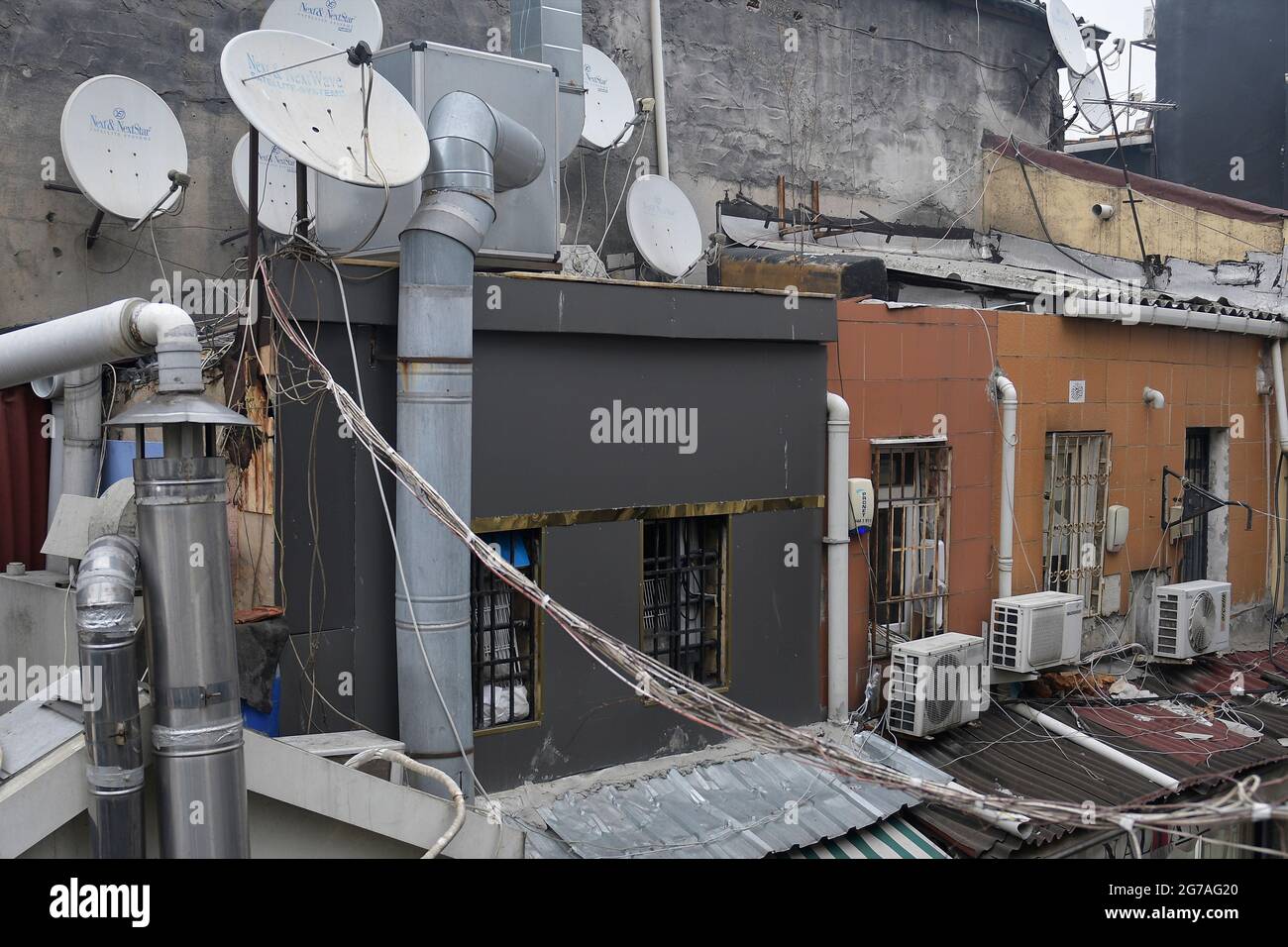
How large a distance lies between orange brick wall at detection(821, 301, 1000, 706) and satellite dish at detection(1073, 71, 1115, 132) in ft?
36.5

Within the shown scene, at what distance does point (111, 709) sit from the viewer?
196 inches

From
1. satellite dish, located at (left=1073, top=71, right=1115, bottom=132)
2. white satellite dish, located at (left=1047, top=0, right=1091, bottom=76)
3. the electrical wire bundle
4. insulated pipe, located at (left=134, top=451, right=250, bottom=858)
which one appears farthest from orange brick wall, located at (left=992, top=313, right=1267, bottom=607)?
insulated pipe, located at (left=134, top=451, right=250, bottom=858)

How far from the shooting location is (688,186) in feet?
52.2

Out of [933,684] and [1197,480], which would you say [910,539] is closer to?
[933,684]

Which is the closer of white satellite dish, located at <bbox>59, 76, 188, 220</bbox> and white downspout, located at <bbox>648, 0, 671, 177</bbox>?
white satellite dish, located at <bbox>59, 76, 188, 220</bbox>

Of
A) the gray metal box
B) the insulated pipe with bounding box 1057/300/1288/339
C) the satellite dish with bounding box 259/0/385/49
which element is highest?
the satellite dish with bounding box 259/0/385/49

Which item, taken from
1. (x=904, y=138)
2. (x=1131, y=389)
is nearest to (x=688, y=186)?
(x=904, y=138)

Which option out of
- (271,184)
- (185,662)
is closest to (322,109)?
(185,662)

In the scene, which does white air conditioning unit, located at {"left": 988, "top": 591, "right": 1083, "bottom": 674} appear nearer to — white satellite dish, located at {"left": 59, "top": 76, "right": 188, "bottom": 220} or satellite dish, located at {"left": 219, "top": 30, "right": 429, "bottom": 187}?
satellite dish, located at {"left": 219, "top": 30, "right": 429, "bottom": 187}

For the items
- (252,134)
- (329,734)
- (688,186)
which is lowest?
(329,734)

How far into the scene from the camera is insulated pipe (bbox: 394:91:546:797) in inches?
284

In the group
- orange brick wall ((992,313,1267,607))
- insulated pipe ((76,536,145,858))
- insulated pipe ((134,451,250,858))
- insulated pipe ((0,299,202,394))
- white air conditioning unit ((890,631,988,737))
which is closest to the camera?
insulated pipe ((76,536,145,858))
